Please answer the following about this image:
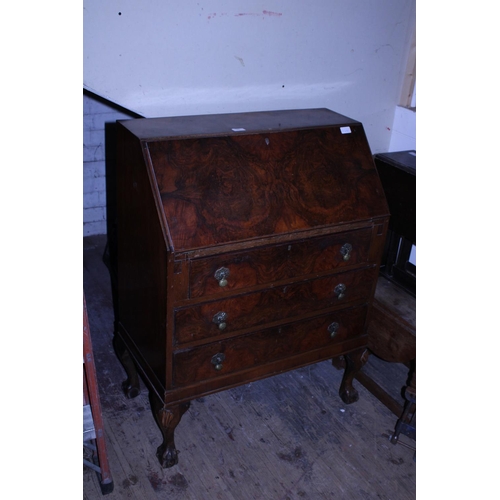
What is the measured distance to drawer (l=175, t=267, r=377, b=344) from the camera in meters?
2.22

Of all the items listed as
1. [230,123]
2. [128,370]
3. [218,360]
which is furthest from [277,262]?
[128,370]

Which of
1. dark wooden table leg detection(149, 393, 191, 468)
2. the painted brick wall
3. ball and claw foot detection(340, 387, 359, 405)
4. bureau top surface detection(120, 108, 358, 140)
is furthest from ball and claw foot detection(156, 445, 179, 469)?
the painted brick wall

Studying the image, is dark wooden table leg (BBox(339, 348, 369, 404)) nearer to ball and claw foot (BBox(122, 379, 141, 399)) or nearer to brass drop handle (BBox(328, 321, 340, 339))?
brass drop handle (BBox(328, 321, 340, 339))

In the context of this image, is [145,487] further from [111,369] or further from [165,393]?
[111,369]

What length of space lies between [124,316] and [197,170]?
926 mm

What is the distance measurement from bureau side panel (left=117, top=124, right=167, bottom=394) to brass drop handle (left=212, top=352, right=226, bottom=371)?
0.21 m

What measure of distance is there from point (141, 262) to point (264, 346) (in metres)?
0.65

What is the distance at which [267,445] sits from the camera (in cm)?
267

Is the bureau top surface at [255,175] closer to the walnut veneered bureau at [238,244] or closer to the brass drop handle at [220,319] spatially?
the walnut veneered bureau at [238,244]

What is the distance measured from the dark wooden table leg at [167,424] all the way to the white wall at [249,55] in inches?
50.5

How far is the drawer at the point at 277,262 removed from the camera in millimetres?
2146

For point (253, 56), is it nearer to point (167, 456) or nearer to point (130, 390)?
point (130, 390)

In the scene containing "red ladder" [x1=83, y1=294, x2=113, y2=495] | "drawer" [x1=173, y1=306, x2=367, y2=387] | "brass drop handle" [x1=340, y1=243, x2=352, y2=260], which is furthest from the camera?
"brass drop handle" [x1=340, y1=243, x2=352, y2=260]

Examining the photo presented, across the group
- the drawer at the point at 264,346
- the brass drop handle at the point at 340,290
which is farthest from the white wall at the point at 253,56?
the drawer at the point at 264,346
